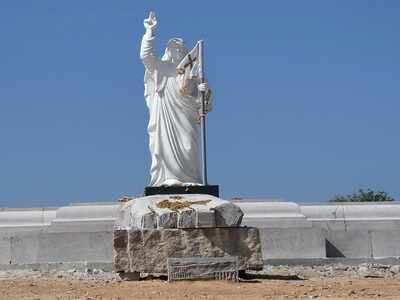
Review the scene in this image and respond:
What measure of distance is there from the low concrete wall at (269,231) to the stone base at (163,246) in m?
3.49

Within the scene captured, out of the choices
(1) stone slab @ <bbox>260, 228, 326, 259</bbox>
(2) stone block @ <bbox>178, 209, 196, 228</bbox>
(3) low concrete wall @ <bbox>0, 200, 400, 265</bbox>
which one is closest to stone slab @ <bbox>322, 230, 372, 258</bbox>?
(3) low concrete wall @ <bbox>0, 200, 400, 265</bbox>

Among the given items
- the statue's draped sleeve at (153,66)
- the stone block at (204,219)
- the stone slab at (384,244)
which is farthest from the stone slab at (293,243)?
the stone block at (204,219)

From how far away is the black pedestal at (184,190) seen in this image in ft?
44.4

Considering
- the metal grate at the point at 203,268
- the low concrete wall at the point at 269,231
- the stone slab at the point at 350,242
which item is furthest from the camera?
the stone slab at the point at 350,242

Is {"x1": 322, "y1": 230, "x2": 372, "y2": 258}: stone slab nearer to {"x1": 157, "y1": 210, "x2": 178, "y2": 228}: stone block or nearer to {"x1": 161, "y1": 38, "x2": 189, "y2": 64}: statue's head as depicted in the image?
{"x1": 161, "y1": 38, "x2": 189, "y2": 64}: statue's head

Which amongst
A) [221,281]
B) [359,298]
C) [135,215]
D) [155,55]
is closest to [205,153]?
[155,55]

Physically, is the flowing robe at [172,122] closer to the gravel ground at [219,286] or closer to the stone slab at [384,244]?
the gravel ground at [219,286]

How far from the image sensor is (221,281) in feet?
33.3

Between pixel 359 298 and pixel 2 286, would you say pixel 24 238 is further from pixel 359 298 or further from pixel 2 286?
pixel 359 298

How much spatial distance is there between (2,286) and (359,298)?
177 inches

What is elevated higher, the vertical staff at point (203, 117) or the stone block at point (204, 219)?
the vertical staff at point (203, 117)

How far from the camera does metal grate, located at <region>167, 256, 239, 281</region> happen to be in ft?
33.7

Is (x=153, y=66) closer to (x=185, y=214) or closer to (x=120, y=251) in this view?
(x=185, y=214)

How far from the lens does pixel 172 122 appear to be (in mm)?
14633
